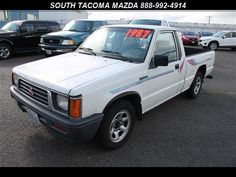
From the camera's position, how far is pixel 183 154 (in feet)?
10.5

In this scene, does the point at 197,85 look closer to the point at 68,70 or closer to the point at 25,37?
the point at 68,70

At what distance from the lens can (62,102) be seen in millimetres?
2650

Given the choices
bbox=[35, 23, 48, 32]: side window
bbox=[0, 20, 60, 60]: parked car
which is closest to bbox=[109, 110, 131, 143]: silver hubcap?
bbox=[0, 20, 60, 60]: parked car

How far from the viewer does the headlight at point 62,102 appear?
2600mm

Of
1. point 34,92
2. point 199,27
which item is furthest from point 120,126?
point 199,27

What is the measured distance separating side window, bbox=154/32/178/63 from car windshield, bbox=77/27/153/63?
0.23 m

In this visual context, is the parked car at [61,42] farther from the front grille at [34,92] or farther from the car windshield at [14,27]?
the front grille at [34,92]

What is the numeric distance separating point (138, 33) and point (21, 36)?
8.09 meters

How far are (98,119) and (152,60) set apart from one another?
4.54 ft

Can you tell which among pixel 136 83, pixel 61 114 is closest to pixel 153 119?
pixel 136 83

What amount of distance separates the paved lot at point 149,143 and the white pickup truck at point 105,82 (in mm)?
308

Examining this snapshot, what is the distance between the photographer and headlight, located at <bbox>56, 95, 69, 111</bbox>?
2.60 metres

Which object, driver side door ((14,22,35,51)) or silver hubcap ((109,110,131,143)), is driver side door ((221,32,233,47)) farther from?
silver hubcap ((109,110,131,143))
